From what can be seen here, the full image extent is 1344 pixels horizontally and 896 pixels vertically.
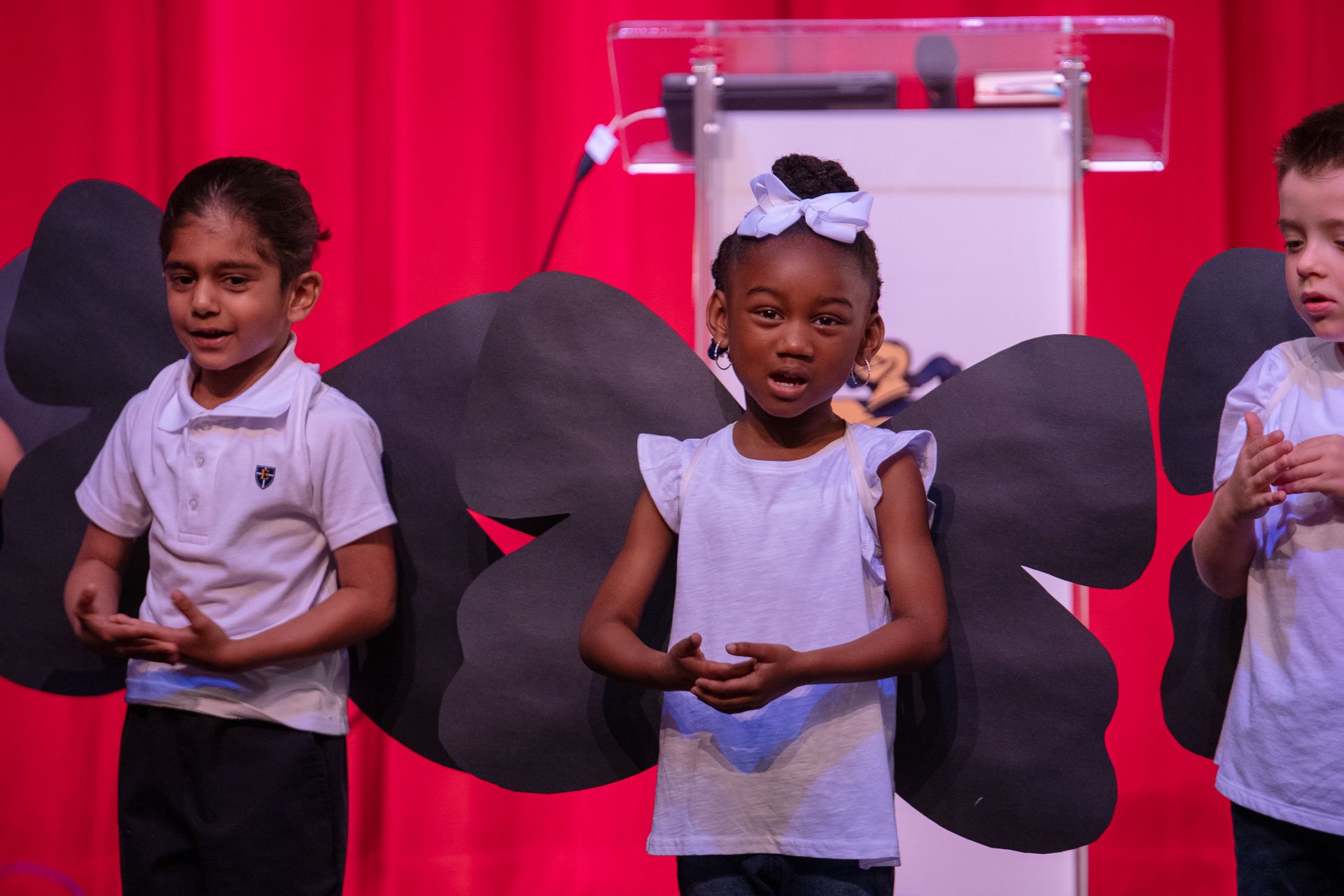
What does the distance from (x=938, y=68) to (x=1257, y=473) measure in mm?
488

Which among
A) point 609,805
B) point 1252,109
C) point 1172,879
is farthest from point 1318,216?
point 609,805

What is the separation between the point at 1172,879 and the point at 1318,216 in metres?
1.27

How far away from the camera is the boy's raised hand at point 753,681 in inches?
33.4

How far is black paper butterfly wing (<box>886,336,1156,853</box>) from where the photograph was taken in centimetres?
108

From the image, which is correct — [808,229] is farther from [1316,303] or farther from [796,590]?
[1316,303]

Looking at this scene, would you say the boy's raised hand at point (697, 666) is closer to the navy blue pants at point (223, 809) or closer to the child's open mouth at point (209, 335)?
the navy blue pants at point (223, 809)

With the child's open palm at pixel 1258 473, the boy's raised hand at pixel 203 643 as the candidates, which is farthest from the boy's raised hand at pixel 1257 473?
the boy's raised hand at pixel 203 643

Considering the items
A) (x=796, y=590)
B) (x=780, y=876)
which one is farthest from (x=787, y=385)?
(x=780, y=876)

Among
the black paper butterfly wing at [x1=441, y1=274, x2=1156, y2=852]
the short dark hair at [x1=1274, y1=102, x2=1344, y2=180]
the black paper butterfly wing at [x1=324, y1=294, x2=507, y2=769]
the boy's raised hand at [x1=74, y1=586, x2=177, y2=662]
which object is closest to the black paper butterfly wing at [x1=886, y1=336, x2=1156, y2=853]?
the black paper butterfly wing at [x1=441, y1=274, x2=1156, y2=852]

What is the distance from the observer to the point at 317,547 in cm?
111

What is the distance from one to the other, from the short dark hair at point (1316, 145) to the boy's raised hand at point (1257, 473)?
8.3 inches

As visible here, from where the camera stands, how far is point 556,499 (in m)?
1.15

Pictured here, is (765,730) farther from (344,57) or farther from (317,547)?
(344,57)

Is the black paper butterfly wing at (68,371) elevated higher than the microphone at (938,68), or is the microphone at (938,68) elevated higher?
the microphone at (938,68)
